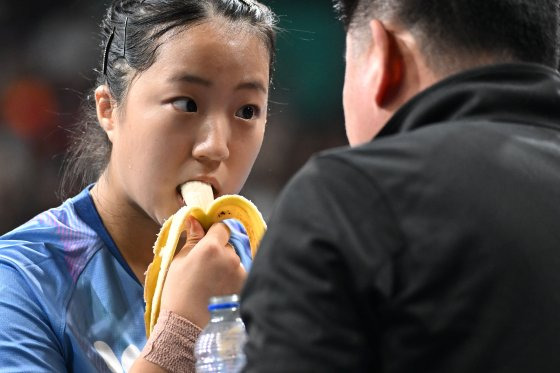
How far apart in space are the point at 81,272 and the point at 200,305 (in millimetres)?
431

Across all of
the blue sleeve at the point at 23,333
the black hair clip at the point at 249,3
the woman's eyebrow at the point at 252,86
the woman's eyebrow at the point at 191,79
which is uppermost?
the black hair clip at the point at 249,3

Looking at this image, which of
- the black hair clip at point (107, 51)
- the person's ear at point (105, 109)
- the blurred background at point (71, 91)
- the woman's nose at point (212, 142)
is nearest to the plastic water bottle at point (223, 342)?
the woman's nose at point (212, 142)

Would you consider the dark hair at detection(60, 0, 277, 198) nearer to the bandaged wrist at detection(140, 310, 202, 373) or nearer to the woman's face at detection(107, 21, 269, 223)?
the woman's face at detection(107, 21, 269, 223)

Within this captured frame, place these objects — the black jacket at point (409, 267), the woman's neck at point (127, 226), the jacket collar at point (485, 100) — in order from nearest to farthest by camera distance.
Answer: the black jacket at point (409, 267) < the jacket collar at point (485, 100) < the woman's neck at point (127, 226)

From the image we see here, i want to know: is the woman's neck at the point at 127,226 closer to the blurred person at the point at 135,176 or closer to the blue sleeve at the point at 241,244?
the blurred person at the point at 135,176

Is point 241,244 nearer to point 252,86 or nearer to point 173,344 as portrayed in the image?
point 252,86

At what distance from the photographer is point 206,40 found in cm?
186

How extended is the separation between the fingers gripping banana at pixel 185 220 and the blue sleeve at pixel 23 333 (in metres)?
0.19

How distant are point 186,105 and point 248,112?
0.54 ft

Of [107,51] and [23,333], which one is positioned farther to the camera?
[107,51]

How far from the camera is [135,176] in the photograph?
1.87m

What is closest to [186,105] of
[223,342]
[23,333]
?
[23,333]

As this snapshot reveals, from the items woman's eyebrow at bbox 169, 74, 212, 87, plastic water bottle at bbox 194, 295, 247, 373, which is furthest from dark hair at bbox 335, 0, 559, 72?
woman's eyebrow at bbox 169, 74, 212, 87

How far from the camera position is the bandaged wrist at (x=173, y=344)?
145cm
